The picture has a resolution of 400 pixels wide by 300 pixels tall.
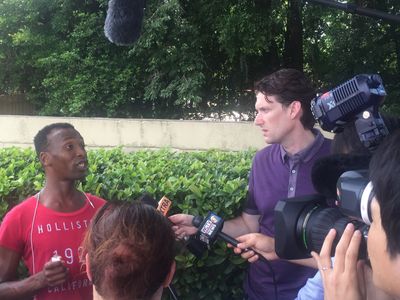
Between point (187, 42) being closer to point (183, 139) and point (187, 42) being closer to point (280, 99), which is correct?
point (183, 139)

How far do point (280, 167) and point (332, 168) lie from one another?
116 cm

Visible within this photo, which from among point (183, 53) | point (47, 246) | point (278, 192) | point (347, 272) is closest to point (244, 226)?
point (278, 192)

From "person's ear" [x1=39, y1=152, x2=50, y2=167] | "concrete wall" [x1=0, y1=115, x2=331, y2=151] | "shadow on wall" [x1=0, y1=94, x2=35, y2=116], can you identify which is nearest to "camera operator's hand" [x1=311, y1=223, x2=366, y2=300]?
"person's ear" [x1=39, y1=152, x2=50, y2=167]

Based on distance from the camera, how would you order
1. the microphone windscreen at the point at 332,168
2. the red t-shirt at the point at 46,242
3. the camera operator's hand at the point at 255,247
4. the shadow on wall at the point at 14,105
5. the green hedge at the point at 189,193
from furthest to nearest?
the shadow on wall at the point at 14,105 < the green hedge at the point at 189,193 < the red t-shirt at the point at 46,242 < the camera operator's hand at the point at 255,247 < the microphone windscreen at the point at 332,168

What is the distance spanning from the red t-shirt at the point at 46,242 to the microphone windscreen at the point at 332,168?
3.99 ft

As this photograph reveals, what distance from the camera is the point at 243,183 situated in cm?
331

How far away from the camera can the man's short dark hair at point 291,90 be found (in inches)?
101

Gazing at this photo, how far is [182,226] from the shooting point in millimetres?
2482

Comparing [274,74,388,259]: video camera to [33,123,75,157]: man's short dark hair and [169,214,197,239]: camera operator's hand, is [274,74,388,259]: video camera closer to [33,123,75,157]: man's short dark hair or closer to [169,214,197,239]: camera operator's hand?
[169,214,197,239]: camera operator's hand

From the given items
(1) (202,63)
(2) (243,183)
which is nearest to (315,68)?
(1) (202,63)

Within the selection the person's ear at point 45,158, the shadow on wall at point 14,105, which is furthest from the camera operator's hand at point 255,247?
the shadow on wall at point 14,105

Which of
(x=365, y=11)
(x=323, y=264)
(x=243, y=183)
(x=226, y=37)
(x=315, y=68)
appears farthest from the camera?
(x=315, y=68)

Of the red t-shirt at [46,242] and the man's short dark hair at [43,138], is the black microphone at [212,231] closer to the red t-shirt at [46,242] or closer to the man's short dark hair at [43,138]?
the red t-shirt at [46,242]

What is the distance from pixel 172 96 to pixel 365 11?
9.81 meters
